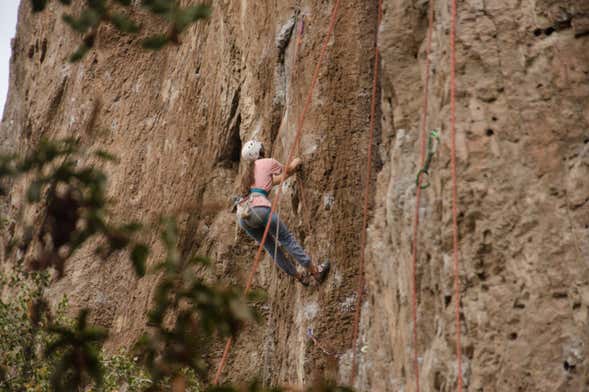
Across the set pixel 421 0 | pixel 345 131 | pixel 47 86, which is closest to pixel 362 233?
pixel 345 131

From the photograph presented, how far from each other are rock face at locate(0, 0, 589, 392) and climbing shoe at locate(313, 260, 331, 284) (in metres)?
0.09

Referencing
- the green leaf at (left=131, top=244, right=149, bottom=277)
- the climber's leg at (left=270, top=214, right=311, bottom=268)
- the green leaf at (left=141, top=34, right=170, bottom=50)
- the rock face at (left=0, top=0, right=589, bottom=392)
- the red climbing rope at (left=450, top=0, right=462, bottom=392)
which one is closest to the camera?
the green leaf at (left=131, top=244, right=149, bottom=277)

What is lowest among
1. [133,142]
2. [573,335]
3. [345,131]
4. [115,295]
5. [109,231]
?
[115,295]

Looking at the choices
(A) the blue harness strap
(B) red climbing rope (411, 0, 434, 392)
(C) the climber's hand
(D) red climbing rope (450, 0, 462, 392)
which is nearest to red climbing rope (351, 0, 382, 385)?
(C) the climber's hand

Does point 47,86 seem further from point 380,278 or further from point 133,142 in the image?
point 380,278

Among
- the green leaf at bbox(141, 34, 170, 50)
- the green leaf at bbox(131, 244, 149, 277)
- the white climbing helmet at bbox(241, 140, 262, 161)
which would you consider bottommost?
the white climbing helmet at bbox(241, 140, 262, 161)

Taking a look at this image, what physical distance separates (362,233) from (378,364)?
97.1 inches

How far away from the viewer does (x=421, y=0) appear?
24.7 feet

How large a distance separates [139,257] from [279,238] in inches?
272

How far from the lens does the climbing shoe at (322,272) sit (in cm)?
998

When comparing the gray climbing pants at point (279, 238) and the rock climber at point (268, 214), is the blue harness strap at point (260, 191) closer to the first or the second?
the rock climber at point (268, 214)

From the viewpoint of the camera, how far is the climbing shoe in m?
9.98

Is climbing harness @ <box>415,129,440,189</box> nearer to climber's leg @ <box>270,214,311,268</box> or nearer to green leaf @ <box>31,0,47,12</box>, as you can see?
climber's leg @ <box>270,214,311,268</box>

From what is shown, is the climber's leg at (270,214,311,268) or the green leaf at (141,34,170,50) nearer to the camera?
the green leaf at (141,34,170,50)
